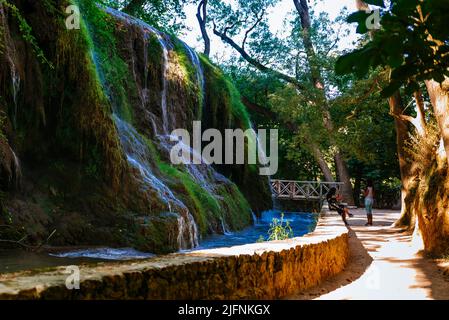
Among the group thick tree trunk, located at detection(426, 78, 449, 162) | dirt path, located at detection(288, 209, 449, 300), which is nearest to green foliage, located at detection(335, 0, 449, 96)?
dirt path, located at detection(288, 209, 449, 300)

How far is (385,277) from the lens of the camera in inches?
242

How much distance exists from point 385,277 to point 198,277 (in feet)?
11.9

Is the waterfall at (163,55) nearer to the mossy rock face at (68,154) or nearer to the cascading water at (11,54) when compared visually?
the mossy rock face at (68,154)

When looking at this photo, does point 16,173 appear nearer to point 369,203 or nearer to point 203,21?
point 369,203

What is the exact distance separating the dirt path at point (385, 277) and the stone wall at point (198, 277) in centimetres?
37

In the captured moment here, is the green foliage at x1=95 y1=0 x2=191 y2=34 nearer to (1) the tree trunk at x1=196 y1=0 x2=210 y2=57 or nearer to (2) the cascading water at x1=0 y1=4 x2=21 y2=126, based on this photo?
(1) the tree trunk at x1=196 y1=0 x2=210 y2=57

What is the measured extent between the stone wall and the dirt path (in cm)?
37

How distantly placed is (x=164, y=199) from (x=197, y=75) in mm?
9351

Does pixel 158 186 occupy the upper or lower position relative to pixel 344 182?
lower

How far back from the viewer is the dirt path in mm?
4969

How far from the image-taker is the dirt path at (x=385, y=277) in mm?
4969

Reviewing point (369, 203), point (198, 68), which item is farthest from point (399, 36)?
point (198, 68)

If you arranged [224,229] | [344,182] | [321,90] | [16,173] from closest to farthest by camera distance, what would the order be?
[16,173], [224,229], [321,90], [344,182]
